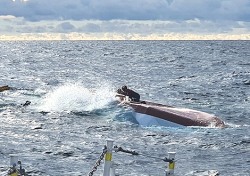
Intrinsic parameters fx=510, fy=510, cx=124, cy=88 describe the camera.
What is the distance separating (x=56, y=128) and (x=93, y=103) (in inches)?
359

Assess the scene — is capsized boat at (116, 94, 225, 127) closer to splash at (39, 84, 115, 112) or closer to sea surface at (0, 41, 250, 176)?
sea surface at (0, 41, 250, 176)

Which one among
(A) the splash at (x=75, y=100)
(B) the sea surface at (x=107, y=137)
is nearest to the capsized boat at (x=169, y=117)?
(B) the sea surface at (x=107, y=137)

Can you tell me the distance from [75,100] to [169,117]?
1161cm

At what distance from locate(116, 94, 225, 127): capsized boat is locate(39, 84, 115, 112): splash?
4.97m

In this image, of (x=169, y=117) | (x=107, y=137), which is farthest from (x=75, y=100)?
(x=107, y=137)

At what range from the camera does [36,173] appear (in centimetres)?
1988

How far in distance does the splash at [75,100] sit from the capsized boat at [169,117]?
4970 mm

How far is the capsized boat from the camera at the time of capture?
99.0 ft

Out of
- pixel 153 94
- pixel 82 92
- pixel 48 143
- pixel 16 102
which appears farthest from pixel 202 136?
Result: pixel 153 94

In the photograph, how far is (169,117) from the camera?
101 ft

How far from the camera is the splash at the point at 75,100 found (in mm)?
37219

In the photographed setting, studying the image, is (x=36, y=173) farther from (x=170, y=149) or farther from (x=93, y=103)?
(x=93, y=103)

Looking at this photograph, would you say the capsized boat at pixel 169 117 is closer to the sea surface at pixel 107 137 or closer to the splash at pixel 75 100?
the sea surface at pixel 107 137

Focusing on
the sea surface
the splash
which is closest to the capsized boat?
the sea surface
